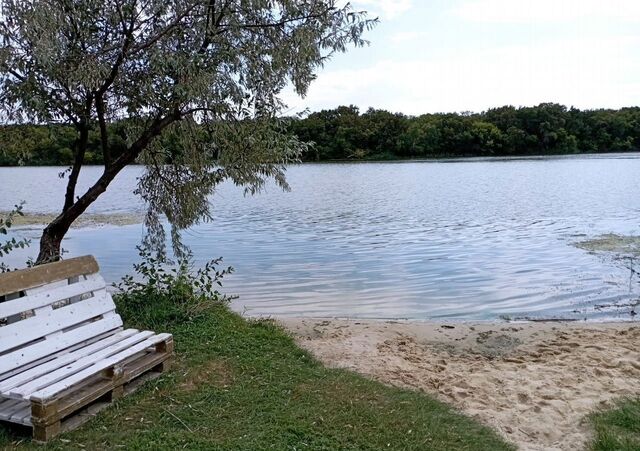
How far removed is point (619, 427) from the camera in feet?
14.9

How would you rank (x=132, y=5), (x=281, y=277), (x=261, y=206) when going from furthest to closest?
(x=261, y=206), (x=281, y=277), (x=132, y=5)

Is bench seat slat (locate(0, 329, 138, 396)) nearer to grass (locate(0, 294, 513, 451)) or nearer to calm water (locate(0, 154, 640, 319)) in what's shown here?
grass (locate(0, 294, 513, 451))

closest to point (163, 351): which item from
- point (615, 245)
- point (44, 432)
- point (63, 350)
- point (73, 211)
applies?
point (63, 350)

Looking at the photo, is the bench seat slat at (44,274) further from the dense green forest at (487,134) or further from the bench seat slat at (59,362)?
the dense green forest at (487,134)

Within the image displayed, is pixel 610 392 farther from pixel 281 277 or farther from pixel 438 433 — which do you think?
pixel 281 277

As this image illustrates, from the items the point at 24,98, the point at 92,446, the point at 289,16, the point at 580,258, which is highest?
the point at 289,16

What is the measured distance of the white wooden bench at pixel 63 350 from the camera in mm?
3945

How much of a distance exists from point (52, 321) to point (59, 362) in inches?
16.6

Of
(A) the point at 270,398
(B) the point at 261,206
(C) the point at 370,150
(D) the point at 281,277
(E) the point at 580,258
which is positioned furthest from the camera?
(C) the point at 370,150

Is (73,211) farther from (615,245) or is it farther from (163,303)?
(615,245)

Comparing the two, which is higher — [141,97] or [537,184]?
[141,97]

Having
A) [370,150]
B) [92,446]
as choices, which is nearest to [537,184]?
[92,446]

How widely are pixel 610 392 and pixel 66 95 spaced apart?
6.55 meters

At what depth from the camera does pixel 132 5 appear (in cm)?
584
